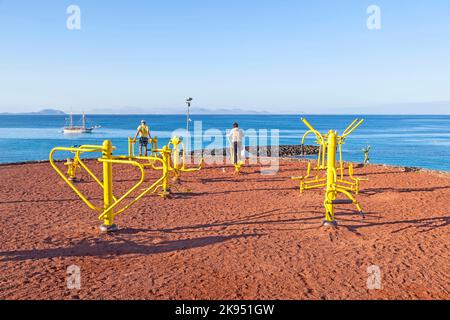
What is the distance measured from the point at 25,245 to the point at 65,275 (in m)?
1.30

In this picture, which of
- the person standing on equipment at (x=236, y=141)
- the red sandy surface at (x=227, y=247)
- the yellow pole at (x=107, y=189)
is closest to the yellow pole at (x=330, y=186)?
the red sandy surface at (x=227, y=247)

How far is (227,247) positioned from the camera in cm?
518

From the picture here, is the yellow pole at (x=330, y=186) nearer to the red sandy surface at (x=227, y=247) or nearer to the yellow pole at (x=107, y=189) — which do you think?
the red sandy surface at (x=227, y=247)

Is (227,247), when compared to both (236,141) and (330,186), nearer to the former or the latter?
(330,186)

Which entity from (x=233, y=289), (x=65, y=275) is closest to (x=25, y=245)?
(x=65, y=275)

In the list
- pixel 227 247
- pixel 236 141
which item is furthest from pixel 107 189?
pixel 236 141

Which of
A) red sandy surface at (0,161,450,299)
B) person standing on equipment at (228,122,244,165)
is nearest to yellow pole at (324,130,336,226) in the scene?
red sandy surface at (0,161,450,299)

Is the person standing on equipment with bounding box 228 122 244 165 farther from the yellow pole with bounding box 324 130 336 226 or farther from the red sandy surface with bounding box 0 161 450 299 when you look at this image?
the yellow pole with bounding box 324 130 336 226

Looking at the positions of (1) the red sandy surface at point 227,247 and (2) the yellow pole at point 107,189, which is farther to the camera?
(2) the yellow pole at point 107,189

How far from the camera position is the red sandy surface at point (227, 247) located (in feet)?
13.0

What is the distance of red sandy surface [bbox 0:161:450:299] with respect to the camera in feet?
13.0
